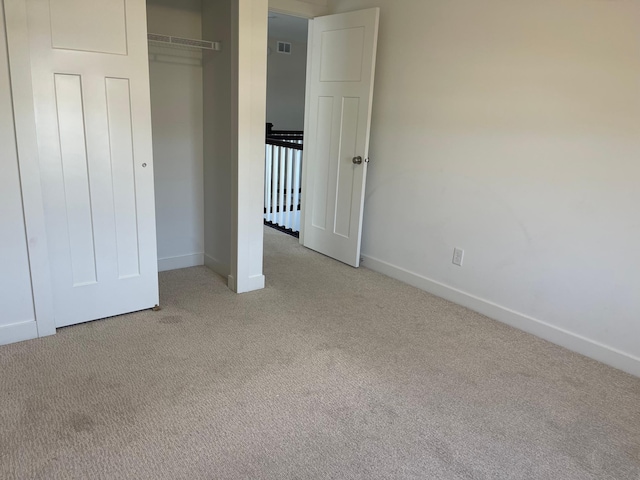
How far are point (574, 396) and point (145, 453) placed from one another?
2.03 m

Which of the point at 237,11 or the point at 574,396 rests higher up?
the point at 237,11

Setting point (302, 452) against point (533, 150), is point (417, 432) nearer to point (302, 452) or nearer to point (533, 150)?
point (302, 452)

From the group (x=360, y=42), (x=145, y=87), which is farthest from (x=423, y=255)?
(x=145, y=87)

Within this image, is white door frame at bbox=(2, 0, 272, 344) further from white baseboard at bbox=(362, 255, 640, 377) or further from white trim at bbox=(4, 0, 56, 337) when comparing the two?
white baseboard at bbox=(362, 255, 640, 377)

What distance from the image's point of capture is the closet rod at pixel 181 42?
3.05 metres

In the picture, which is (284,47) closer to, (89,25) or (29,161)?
(89,25)

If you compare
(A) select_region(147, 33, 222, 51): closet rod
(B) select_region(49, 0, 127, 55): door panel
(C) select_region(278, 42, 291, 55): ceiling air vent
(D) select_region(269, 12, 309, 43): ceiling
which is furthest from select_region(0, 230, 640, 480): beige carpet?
(C) select_region(278, 42, 291, 55): ceiling air vent

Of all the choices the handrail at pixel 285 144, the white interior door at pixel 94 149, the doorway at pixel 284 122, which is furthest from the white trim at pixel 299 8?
the white interior door at pixel 94 149

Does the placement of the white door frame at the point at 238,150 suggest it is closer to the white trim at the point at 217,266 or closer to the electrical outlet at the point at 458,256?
the white trim at the point at 217,266

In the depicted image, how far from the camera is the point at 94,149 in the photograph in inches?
104

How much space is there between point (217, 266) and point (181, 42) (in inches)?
65.1

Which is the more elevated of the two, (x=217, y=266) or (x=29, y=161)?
(x=29, y=161)

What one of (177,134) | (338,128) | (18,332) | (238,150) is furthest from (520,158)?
(18,332)

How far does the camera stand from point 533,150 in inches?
114
